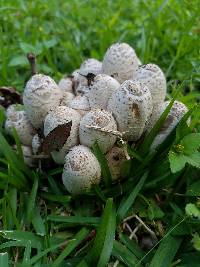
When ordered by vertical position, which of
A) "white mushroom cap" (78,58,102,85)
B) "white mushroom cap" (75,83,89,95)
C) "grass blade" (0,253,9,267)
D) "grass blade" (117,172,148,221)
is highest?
"white mushroom cap" (78,58,102,85)

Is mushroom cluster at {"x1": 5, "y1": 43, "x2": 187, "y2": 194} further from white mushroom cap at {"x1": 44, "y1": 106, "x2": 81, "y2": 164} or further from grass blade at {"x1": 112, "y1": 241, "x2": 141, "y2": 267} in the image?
grass blade at {"x1": 112, "y1": 241, "x2": 141, "y2": 267}

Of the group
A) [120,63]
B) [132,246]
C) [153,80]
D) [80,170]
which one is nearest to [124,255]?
[132,246]

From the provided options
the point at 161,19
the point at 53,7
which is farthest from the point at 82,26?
the point at 161,19

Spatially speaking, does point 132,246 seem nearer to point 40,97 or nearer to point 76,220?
point 76,220

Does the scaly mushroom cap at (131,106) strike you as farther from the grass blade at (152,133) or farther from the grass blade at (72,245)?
the grass blade at (72,245)

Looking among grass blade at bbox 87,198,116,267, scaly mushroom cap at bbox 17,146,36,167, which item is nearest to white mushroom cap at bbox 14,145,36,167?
scaly mushroom cap at bbox 17,146,36,167

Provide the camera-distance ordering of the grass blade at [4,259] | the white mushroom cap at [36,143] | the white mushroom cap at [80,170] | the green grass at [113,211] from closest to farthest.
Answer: the grass blade at [4,259], the green grass at [113,211], the white mushroom cap at [80,170], the white mushroom cap at [36,143]

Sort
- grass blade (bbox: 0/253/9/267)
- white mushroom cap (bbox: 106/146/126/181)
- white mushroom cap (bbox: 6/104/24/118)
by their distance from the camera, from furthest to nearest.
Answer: white mushroom cap (bbox: 6/104/24/118), white mushroom cap (bbox: 106/146/126/181), grass blade (bbox: 0/253/9/267)

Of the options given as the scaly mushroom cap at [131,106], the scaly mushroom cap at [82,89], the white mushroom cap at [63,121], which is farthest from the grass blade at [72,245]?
the scaly mushroom cap at [82,89]
